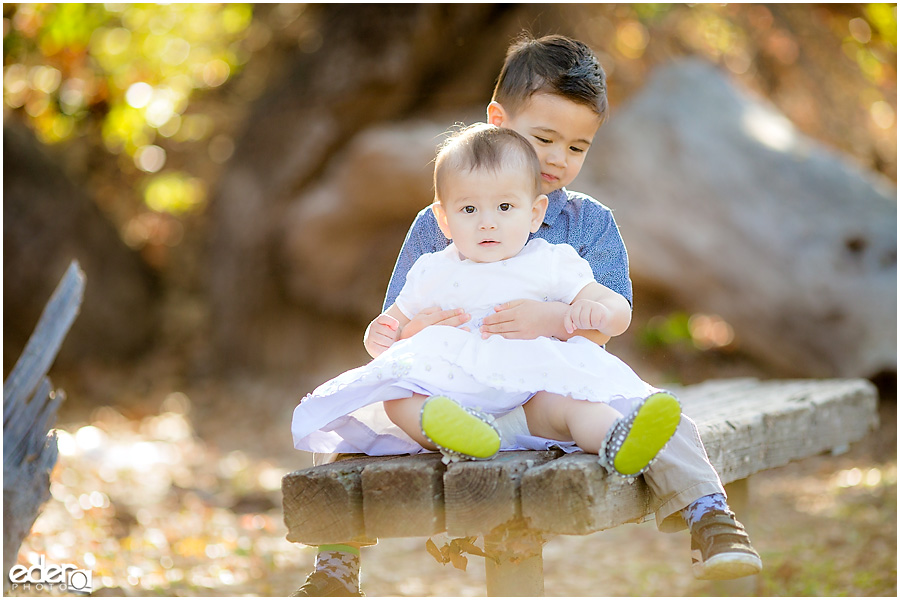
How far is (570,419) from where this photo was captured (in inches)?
85.1

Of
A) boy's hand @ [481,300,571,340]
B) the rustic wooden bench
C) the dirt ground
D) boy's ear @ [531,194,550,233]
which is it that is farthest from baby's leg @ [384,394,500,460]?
the dirt ground

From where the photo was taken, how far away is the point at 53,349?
107 inches

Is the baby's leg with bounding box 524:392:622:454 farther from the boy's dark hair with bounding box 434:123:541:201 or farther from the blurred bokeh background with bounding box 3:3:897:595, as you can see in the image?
the blurred bokeh background with bounding box 3:3:897:595

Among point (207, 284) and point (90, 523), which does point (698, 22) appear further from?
point (90, 523)

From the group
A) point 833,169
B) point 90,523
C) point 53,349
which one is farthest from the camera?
point 833,169

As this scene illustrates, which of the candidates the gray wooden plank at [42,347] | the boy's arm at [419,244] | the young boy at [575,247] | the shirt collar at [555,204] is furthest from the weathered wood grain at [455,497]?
the gray wooden plank at [42,347]

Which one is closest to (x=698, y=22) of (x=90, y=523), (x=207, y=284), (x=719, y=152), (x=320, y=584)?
(x=719, y=152)

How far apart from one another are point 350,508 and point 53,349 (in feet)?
3.85

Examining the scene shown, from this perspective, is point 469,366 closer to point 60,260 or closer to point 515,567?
point 515,567

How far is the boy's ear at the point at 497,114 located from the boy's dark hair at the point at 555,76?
0.04 ft

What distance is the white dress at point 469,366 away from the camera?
86.4 inches

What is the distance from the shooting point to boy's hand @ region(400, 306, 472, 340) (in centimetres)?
234

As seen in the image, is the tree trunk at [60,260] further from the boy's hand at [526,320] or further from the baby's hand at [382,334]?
the boy's hand at [526,320]

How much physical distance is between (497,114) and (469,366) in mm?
866
